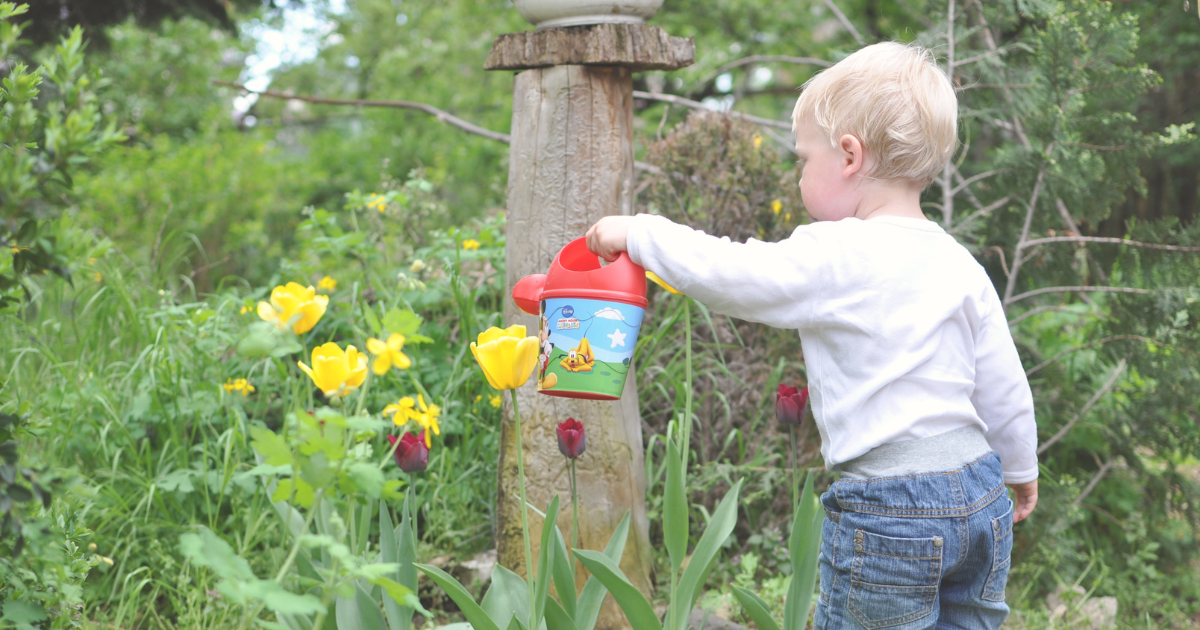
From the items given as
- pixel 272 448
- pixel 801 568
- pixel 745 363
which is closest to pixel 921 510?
pixel 801 568

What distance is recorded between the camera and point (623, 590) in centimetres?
133

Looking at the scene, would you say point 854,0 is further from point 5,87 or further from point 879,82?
point 5,87

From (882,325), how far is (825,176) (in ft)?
0.96

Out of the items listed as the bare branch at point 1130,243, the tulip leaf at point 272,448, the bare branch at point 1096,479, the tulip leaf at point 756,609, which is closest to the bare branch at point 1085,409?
the bare branch at point 1096,479

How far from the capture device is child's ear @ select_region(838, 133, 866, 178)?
53.4 inches

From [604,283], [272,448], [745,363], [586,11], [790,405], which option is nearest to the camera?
[272,448]

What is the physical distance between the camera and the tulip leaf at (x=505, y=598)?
1461mm

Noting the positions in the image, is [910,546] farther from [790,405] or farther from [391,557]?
[391,557]

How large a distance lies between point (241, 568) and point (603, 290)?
0.66 meters

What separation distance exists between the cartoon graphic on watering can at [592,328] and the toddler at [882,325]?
54 mm

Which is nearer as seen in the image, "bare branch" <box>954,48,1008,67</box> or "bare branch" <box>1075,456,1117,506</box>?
"bare branch" <box>954,48,1008,67</box>

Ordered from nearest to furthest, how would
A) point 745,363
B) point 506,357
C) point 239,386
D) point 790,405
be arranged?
point 506,357, point 790,405, point 239,386, point 745,363

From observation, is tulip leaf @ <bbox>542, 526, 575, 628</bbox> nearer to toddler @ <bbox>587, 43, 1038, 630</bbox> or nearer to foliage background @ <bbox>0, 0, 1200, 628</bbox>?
toddler @ <bbox>587, 43, 1038, 630</bbox>

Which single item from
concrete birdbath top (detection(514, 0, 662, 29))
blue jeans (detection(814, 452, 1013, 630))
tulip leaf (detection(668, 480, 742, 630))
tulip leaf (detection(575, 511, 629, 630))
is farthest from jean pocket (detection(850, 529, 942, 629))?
concrete birdbath top (detection(514, 0, 662, 29))
